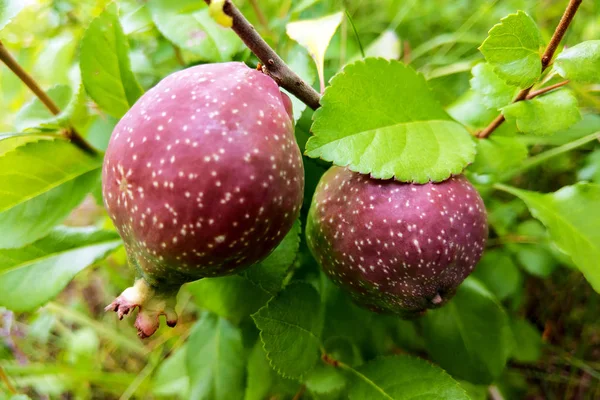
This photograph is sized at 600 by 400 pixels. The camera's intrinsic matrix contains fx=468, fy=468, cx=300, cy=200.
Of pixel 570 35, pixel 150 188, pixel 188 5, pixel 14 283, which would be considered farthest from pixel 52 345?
pixel 570 35

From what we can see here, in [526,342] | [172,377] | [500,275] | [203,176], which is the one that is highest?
[203,176]

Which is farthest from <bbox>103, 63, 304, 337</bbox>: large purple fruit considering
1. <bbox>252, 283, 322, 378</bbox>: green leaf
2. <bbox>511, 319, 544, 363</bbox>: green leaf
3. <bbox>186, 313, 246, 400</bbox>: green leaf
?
<bbox>511, 319, 544, 363</bbox>: green leaf

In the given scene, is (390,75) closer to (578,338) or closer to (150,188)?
(150,188)

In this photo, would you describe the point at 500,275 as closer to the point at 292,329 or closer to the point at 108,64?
the point at 292,329

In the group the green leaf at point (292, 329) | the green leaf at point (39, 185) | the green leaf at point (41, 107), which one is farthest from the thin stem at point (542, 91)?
the green leaf at point (41, 107)

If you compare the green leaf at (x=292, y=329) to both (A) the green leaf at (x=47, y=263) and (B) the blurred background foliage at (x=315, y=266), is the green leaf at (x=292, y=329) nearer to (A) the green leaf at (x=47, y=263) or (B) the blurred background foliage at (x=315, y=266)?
(B) the blurred background foliage at (x=315, y=266)

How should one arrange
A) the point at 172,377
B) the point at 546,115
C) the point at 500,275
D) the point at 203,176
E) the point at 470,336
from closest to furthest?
the point at 203,176, the point at 546,115, the point at 470,336, the point at 500,275, the point at 172,377

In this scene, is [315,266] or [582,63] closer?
[582,63]

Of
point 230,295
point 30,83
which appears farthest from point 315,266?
point 30,83
